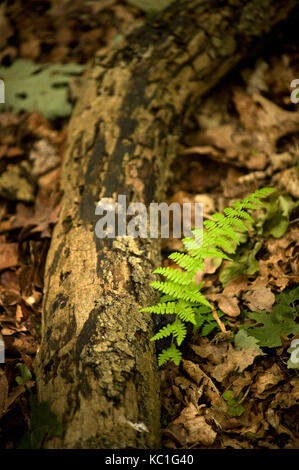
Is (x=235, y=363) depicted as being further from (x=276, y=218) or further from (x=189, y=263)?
(x=276, y=218)

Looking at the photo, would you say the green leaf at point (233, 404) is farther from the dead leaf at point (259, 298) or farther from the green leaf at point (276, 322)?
the dead leaf at point (259, 298)

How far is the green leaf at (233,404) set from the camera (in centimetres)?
213

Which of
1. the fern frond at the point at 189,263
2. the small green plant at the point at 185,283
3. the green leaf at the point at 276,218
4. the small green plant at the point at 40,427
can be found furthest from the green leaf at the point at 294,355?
the small green plant at the point at 40,427

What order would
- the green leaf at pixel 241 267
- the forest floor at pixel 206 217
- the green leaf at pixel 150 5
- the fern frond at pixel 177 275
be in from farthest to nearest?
the green leaf at pixel 150 5 → the green leaf at pixel 241 267 → the fern frond at pixel 177 275 → the forest floor at pixel 206 217

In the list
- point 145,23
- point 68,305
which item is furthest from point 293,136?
point 68,305

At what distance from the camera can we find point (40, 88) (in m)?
4.26

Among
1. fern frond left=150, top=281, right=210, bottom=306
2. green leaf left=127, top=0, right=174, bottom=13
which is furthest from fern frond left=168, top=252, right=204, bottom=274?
green leaf left=127, top=0, right=174, bottom=13

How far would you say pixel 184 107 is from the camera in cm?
373

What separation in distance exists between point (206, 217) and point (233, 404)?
1719 millimetres

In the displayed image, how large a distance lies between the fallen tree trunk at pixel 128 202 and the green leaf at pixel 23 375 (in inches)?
5.7

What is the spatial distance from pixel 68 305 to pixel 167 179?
1873 mm

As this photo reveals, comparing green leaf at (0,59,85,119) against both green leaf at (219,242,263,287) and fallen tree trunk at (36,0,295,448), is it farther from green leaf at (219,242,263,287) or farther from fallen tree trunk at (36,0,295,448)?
green leaf at (219,242,263,287)

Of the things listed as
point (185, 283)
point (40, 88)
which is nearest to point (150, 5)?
point (40, 88)

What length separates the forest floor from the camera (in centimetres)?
213
